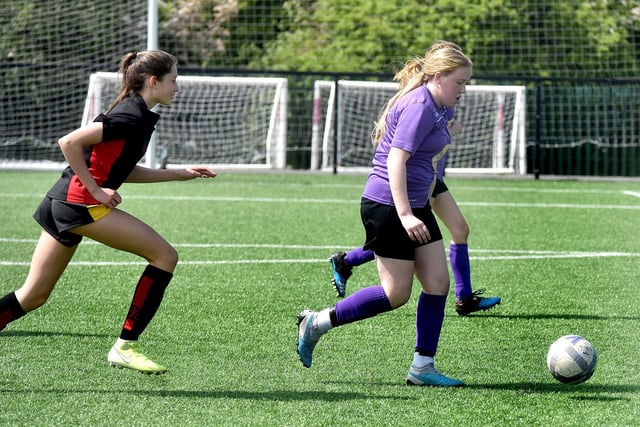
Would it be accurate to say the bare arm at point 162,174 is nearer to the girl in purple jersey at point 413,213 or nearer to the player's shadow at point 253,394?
the girl in purple jersey at point 413,213

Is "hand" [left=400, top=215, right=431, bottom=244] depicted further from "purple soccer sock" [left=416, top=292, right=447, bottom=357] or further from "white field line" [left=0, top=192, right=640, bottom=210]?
"white field line" [left=0, top=192, right=640, bottom=210]

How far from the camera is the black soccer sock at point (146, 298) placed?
517 centimetres

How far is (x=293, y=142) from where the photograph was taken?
75.4ft

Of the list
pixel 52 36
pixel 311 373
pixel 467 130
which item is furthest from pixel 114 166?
pixel 467 130

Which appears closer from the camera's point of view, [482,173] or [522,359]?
[522,359]

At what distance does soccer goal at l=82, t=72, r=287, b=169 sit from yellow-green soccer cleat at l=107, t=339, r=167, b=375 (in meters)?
15.6

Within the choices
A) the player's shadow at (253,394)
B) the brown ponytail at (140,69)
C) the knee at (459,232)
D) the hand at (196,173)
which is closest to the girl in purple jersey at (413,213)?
the player's shadow at (253,394)

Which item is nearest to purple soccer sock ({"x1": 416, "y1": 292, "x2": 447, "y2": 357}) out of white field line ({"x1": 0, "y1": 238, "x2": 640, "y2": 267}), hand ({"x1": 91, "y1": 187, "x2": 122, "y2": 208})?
hand ({"x1": 91, "y1": 187, "x2": 122, "y2": 208})

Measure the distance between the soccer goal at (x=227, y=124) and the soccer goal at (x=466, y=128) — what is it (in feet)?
2.87

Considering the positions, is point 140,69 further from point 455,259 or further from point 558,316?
point 558,316

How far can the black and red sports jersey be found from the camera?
4969 millimetres

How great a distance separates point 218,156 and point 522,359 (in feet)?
52.7

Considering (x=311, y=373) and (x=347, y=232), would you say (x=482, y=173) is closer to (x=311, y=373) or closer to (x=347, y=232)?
(x=347, y=232)

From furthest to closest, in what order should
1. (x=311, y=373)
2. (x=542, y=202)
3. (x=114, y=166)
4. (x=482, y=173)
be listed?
(x=482, y=173) < (x=542, y=202) < (x=311, y=373) < (x=114, y=166)
